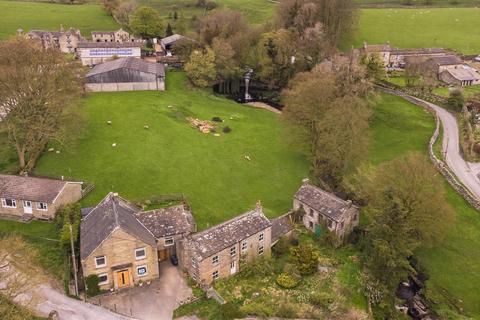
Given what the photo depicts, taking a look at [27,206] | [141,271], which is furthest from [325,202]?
[27,206]

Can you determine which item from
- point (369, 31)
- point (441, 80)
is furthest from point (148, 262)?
point (369, 31)

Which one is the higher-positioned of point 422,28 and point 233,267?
point 422,28

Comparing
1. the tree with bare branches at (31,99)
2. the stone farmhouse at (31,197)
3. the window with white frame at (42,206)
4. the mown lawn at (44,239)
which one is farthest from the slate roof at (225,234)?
the tree with bare branches at (31,99)

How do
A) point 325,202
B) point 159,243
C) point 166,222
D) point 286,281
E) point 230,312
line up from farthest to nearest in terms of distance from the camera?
point 325,202, point 166,222, point 159,243, point 286,281, point 230,312

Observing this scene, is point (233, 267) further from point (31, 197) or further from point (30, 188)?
point (30, 188)

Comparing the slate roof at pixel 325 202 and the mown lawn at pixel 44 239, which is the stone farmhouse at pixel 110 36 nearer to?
the mown lawn at pixel 44 239

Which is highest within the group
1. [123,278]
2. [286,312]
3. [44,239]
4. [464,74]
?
[464,74]
